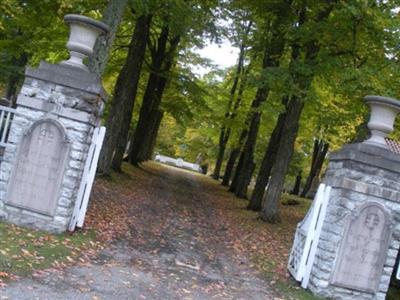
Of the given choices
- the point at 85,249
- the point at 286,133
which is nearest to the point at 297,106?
the point at 286,133

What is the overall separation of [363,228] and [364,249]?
0.31m

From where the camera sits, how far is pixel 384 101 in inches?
301

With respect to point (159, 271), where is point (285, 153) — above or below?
above

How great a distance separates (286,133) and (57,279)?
904cm

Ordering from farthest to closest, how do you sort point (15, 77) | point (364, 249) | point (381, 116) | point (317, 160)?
1. point (317, 160)
2. point (15, 77)
3. point (381, 116)
4. point (364, 249)

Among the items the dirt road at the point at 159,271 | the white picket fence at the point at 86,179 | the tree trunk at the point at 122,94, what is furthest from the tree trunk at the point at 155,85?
the white picket fence at the point at 86,179

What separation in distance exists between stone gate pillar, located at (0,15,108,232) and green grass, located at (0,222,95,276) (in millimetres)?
301

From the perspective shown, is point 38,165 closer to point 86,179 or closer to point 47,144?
point 47,144

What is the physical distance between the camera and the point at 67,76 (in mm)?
7625

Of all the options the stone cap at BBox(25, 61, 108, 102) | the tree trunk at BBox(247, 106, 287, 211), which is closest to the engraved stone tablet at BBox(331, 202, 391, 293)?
the stone cap at BBox(25, 61, 108, 102)

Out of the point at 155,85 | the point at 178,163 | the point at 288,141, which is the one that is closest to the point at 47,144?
the point at 288,141

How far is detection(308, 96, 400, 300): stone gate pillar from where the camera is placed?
7.52 m

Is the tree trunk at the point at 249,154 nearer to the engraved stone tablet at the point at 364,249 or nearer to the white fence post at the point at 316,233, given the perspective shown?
the white fence post at the point at 316,233

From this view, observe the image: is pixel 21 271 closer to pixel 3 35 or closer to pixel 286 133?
pixel 286 133
